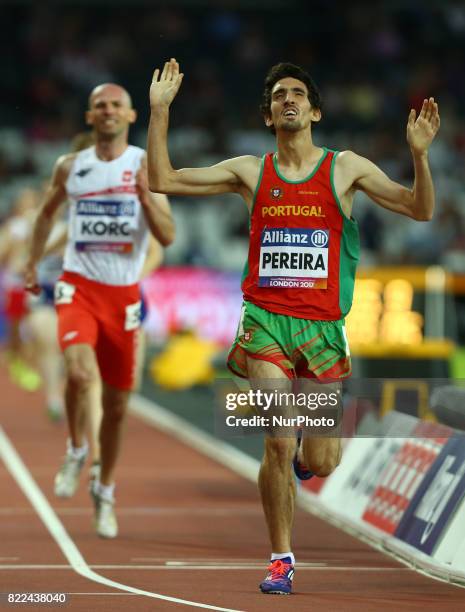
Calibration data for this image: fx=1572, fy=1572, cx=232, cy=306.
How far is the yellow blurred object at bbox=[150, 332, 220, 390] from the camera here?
66.4ft

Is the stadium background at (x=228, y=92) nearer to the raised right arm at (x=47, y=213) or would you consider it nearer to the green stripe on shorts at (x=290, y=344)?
the raised right arm at (x=47, y=213)

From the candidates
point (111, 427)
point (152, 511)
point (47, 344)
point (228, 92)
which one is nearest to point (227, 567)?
point (111, 427)

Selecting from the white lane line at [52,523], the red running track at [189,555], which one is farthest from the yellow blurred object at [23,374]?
the red running track at [189,555]

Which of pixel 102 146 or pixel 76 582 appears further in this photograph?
pixel 102 146

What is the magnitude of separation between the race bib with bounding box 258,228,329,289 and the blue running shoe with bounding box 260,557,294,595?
128cm

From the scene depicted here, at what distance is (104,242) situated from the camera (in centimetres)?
943

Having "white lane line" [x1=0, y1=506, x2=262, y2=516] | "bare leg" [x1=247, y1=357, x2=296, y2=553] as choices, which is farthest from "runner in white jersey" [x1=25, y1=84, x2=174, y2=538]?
"bare leg" [x1=247, y1=357, x2=296, y2=553]

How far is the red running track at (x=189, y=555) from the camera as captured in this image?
277 inches

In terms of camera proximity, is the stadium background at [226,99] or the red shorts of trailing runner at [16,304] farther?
the stadium background at [226,99]

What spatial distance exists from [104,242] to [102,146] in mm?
615

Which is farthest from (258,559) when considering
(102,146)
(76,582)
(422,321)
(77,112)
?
(77,112)

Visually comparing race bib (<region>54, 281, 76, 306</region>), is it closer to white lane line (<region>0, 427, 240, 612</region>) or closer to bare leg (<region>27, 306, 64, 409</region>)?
white lane line (<region>0, 427, 240, 612</region>)

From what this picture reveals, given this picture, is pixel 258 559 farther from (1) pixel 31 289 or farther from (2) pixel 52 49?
(2) pixel 52 49

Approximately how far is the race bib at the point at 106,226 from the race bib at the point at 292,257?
219 centimetres
